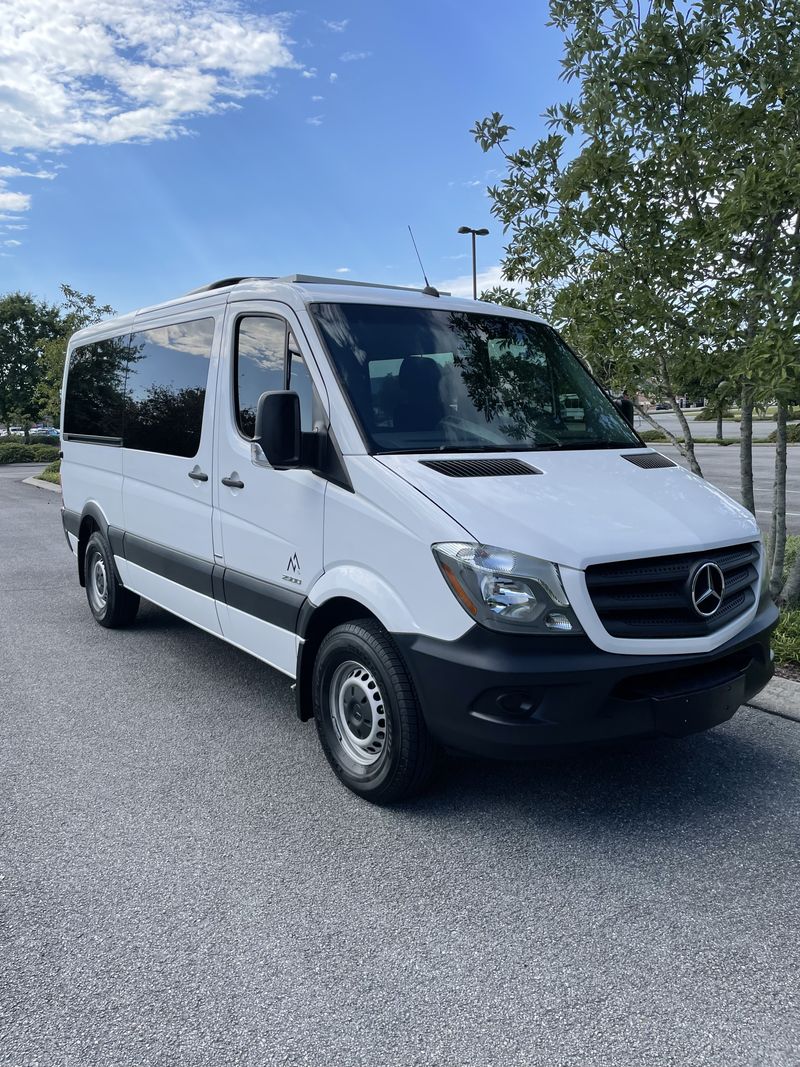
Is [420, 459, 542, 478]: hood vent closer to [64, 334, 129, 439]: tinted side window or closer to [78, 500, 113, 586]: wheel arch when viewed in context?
[64, 334, 129, 439]: tinted side window

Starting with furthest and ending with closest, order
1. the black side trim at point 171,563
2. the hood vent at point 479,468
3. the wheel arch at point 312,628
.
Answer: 1. the black side trim at point 171,563
2. the wheel arch at point 312,628
3. the hood vent at point 479,468

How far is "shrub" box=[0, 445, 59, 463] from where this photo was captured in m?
39.1

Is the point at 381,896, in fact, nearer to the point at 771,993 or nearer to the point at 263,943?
the point at 263,943

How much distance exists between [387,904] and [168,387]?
3640mm

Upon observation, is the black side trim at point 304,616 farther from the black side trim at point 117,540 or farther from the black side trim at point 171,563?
the black side trim at point 117,540

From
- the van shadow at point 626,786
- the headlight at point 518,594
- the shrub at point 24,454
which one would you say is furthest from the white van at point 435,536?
the shrub at point 24,454

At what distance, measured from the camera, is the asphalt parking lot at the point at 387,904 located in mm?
2406

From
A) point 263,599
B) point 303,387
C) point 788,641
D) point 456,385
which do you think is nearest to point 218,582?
point 263,599

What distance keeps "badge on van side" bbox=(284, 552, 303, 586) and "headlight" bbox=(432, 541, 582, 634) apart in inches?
46.0

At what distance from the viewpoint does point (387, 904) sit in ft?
9.98

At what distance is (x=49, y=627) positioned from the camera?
7.09 metres

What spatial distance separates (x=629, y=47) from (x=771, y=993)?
5876mm

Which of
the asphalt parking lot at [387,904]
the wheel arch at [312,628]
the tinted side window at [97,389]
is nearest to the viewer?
the asphalt parking lot at [387,904]

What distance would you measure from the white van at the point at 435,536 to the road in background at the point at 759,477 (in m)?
3.38
